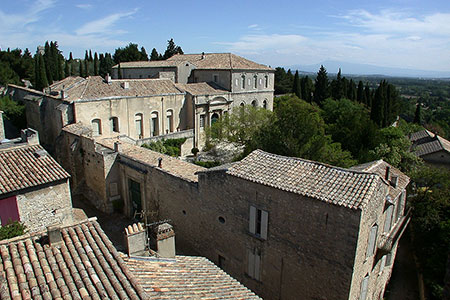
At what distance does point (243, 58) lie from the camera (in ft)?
144

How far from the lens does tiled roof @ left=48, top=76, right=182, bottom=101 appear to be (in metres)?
27.1

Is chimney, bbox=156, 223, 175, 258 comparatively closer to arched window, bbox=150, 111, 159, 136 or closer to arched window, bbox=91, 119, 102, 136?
arched window, bbox=91, 119, 102, 136

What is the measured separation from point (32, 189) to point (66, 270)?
10.0 m

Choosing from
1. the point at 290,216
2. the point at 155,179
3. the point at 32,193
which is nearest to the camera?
the point at 290,216

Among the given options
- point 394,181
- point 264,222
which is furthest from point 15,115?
point 394,181

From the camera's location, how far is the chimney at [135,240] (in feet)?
28.5

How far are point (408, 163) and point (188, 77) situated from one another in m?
27.4

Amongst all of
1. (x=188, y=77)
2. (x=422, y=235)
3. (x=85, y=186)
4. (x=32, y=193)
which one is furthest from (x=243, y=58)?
(x=32, y=193)

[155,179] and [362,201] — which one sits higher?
[362,201]

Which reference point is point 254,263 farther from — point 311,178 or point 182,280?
point 182,280

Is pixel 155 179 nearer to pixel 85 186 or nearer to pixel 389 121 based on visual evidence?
pixel 85 186

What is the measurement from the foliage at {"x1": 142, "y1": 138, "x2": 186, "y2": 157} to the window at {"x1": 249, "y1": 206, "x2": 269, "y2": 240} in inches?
684

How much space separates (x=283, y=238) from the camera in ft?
38.3

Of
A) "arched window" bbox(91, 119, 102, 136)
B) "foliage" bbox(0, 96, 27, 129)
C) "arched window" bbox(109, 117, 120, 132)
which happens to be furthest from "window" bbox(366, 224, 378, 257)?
"foliage" bbox(0, 96, 27, 129)
